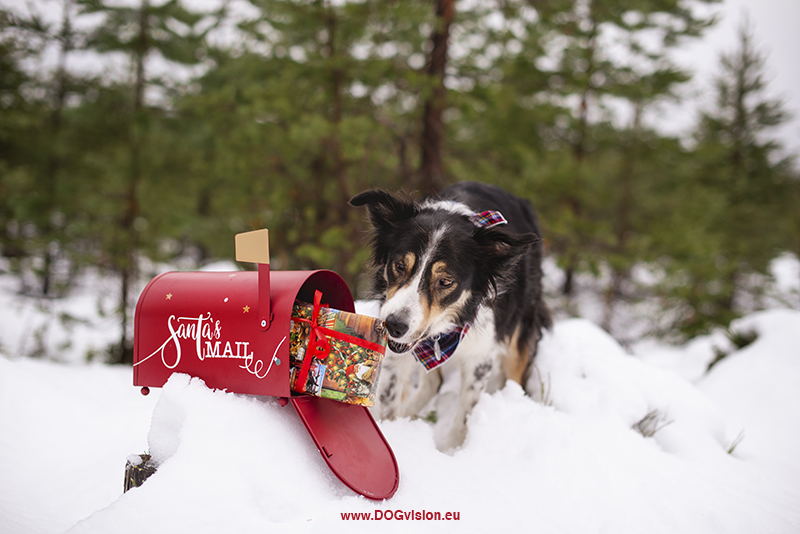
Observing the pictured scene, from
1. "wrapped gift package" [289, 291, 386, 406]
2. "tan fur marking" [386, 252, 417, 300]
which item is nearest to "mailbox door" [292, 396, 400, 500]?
"wrapped gift package" [289, 291, 386, 406]

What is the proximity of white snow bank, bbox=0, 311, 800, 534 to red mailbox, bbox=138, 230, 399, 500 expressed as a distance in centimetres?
10

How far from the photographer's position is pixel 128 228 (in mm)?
7578

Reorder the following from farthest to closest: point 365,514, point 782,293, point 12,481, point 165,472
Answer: point 782,293, point 12,481, point 365,514, point 165,472

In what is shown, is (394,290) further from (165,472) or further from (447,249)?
(165,472)

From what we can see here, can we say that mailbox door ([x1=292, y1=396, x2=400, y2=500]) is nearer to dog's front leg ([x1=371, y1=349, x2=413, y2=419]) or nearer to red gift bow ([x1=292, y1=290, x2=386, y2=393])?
red gift bow ([x1=292, y1=290, x2=386, y2=393])

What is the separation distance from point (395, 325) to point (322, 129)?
15.8 feet

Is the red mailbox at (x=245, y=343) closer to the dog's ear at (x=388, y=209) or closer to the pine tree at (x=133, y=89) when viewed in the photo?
the dog's ear at (x=388, y=209)

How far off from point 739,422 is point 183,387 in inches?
191

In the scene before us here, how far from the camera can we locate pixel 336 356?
6.41 feet

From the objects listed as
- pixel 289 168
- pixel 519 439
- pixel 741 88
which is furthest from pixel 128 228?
pixel 741 88

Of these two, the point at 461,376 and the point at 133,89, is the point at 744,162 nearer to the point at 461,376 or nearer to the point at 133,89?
the point at 461,376

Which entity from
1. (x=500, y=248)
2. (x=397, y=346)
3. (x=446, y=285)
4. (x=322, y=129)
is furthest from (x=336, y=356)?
(x=322, y=129)

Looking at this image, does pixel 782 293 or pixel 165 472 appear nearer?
pixel 165 472

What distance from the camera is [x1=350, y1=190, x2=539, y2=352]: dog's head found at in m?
2.36
